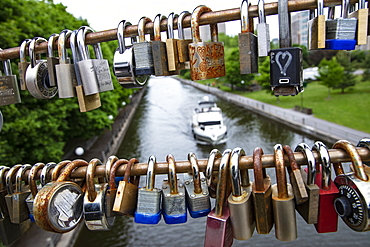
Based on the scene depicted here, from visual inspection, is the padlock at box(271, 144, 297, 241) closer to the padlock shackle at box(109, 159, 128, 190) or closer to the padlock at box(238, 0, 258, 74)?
the padlock at box(238, 0, 258, 74)

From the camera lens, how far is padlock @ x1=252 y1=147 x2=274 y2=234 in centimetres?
169

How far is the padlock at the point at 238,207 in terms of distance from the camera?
1.70 meters

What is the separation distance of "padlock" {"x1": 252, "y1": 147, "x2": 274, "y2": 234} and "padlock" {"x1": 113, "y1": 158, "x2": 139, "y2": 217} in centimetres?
78

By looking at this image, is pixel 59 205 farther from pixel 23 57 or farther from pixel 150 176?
pixel 23 57

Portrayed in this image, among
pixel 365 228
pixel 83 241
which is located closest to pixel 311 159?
pixel 365 228

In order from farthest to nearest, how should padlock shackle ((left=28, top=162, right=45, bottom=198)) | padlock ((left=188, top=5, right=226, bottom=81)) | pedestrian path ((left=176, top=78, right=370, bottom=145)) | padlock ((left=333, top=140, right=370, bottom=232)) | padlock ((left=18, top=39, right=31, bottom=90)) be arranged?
pedestrian path ((left=176, top=78, right=370, bottom=145)) → padlock ((left=18, top=39, right=31, bottom=90)) → padlock shackle ((left=28, top=162, right=45, bottom=198)) → padlock ((left=188, top=5, right=226, bottom=81)) → padlock ((left=333, top=140, right=370, bottom=232))

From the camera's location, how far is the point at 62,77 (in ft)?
6.50

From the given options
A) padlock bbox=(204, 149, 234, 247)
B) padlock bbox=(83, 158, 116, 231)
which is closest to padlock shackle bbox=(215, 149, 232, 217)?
padlock bbox=(204, 149, 234, 247)

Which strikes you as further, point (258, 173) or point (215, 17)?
point (215, 17)

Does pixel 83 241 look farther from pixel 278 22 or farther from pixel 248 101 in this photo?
pixel 248 101

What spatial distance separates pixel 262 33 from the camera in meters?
1.76

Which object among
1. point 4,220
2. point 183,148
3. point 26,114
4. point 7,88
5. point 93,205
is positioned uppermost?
point 7,88

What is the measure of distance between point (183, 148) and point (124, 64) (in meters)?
23.3

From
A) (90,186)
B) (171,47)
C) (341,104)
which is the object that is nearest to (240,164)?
(171,47)
